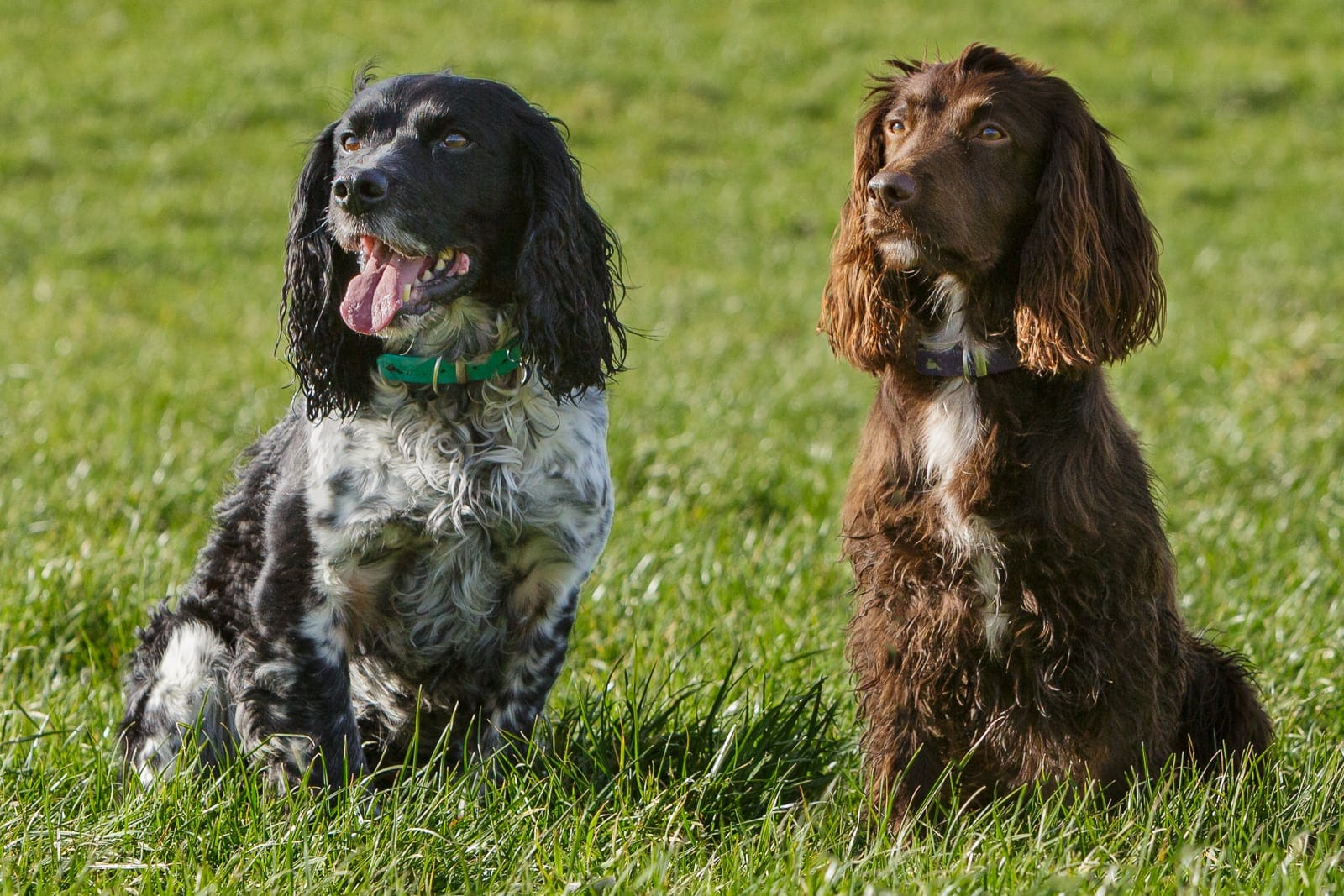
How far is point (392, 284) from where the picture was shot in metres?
3.68

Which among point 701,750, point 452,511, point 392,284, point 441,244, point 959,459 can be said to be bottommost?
point 701,750

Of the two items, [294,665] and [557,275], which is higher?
[557,275]

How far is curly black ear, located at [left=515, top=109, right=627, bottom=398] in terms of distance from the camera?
3.79 meters

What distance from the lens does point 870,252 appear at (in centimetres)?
354

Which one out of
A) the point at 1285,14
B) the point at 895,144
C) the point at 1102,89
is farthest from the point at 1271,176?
the point at 895,144

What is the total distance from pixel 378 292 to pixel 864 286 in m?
1.19

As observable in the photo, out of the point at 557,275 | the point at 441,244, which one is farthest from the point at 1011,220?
the point at 441,244

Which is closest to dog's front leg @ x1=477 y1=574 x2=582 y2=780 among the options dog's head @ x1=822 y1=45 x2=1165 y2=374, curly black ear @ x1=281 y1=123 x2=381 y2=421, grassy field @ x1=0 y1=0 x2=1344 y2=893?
grassy field @ x1=0 y1=0 x2=1344 y2=893

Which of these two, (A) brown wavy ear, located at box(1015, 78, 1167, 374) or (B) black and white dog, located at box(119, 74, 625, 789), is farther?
(B) black and white dog, located at box(119, 74, 625, 789)

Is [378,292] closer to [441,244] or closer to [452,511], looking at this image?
[441,244]

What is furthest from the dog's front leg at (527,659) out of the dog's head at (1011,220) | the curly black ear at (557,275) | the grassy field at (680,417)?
the dog's head at (1011,220)

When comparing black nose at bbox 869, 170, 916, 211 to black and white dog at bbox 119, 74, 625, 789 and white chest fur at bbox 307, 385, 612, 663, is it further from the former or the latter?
white chest fur at bbox 307, 385, 612, 663

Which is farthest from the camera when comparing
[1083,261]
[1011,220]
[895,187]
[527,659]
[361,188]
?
[527,659]

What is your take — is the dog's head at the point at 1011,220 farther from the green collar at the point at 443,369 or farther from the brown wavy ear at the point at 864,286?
the green collar at the point at 443,369
